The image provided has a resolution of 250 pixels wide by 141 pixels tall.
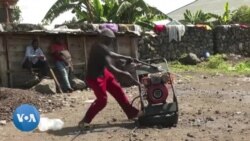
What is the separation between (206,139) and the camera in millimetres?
7090

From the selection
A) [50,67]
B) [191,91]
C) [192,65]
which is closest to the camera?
[191,91]

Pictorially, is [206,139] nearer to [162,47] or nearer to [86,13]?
[162,47]

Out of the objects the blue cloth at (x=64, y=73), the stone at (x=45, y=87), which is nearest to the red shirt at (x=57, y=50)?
the blue cloth at (x=64, y=73)

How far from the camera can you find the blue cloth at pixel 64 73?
43.0 ft

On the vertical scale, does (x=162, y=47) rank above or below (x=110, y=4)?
below

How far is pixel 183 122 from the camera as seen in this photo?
838 cm

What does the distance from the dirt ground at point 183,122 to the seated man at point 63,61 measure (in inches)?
23.6

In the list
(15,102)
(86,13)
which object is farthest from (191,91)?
(86,13)

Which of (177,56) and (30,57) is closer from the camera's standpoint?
(30,57)

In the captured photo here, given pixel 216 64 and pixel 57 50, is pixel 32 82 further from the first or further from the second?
pixel 216 64

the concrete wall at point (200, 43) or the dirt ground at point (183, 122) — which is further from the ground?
the concrete wall at point (200, 43)

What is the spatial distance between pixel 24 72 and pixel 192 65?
8983 mm

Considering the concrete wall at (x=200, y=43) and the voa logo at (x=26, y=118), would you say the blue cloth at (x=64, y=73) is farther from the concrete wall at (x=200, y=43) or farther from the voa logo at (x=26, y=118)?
the concrete wall at (x=200, y=43)

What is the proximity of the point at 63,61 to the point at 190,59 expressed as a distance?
333 inches
